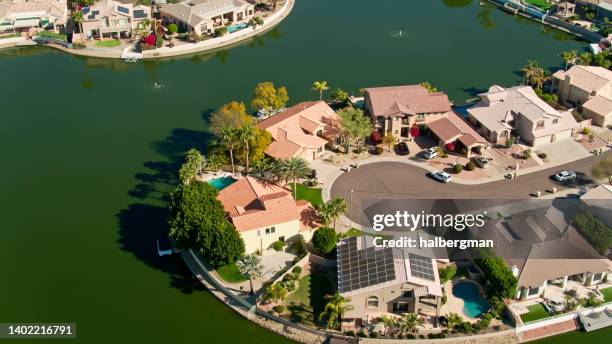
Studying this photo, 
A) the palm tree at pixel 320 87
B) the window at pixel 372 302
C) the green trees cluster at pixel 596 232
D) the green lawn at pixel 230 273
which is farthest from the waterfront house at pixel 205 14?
the green trees cluster at pixel 596 232

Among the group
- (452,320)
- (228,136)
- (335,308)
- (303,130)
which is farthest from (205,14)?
(452,320)

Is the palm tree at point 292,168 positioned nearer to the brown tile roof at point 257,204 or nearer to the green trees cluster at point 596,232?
the brown tile roof at point 257,204

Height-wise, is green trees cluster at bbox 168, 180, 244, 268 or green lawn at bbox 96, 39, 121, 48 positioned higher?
green lawn at bbox 96, 39, 121, 48

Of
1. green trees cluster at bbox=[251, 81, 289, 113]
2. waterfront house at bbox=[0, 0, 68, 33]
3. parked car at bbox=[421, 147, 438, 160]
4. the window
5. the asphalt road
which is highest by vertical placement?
waterfront house at bbox=[0, 0, 68, 33]

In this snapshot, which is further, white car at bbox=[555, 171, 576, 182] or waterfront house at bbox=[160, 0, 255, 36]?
waterfront house at bbox=[160, 0, 255, 36]

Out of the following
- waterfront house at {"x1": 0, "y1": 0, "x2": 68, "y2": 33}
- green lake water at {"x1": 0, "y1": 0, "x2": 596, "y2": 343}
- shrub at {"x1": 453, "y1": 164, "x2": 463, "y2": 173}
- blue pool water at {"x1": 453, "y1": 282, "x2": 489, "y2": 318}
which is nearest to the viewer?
blue pool water at {"x1": 453, "y1": 282, "x2": 489, "y2": 318}

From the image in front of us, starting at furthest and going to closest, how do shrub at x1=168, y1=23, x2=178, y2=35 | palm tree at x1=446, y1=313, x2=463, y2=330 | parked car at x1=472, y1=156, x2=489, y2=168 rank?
shrub at x1=168, y1=23, x2=178, y2=35 → parked car at x1=472, y1=156, x2=489, y2=168 → palm tree at x1=446, y1=313, x2=463, y2=330

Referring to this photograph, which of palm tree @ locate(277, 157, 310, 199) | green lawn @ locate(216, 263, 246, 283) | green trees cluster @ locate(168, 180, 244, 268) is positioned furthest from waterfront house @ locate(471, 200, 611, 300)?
green trees cluster @ locate(168, 180, 244, 268)

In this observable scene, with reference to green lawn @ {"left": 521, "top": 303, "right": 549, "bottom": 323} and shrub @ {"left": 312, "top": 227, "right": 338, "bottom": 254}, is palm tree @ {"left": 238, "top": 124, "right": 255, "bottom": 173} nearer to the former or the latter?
shrub @ {"left": 312, "top": 227, "right": 338, "bottom": 254}
